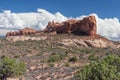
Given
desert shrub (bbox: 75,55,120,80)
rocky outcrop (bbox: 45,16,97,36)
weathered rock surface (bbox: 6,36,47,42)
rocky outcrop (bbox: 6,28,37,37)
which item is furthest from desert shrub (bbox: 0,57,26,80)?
rocky outcrop (bbox: 6,28,37,37)

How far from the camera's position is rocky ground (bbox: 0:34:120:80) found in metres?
70.4

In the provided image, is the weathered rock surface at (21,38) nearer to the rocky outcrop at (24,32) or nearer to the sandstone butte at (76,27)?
the sandstone butte at (76,27)

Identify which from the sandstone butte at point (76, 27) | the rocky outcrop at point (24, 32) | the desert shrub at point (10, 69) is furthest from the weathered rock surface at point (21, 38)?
the desert shrub at point (10, 69)

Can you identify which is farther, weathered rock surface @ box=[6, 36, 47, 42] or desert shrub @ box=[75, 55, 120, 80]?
weathered rock surface @ box=[6, 36, 47, 42]

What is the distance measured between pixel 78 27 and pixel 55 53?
48.0m

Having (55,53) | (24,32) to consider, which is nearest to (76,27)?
(24,32)

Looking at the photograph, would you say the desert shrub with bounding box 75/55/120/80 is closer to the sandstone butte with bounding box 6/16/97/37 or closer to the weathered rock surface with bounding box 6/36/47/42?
the sandstone butte with bounding box 6/16/97/37

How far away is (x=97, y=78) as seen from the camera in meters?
49.8

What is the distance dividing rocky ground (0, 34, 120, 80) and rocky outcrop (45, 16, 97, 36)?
272cm

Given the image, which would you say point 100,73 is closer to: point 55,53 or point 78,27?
point 55,53

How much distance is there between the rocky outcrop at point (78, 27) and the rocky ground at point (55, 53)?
2.72 metres

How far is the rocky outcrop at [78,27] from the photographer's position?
468 ft

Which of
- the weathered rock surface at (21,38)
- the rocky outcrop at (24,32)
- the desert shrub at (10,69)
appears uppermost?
the rocky outcrop at (24,32)

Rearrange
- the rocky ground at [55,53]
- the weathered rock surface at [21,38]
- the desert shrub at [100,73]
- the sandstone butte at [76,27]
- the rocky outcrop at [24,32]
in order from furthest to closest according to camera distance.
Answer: the rocky outcrop at [24,32], the weathered rock surface at [21,38], the sandstone butte at [76,27], the rocky ground at [55,53], the desert shrub at [100,73]
